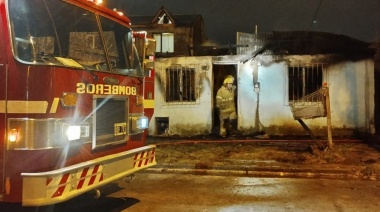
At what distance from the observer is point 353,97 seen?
40.0 ft

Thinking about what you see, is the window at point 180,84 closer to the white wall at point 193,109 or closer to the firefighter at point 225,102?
the white wall at point 193,109

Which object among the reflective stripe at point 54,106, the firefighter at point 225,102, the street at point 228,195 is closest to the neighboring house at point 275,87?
the firefighter at point 225,102

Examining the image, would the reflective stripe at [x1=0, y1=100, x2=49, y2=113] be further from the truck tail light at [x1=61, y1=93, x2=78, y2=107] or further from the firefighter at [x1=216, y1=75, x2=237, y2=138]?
the firefighter at [x1=216, y1=75, x2=237, y2=138]

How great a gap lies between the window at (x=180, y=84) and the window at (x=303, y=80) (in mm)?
3208

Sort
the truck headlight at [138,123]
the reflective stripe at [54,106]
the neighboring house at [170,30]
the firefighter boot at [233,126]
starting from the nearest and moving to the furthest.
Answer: the reflective stripe at [54,106] < the truck headlight at [138,123] < the firefighter boot at [233,126] < the neighboring house at [170,30]

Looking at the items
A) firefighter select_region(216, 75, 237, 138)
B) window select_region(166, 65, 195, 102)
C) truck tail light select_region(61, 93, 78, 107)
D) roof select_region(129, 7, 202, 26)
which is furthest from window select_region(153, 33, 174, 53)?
truck tail light select_region(61, 93, 78, 107)

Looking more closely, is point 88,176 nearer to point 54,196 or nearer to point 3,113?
point 54,196

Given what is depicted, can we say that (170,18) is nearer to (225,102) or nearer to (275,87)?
(275,87)

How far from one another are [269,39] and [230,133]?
12.6ft

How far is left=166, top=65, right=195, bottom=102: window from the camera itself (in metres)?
13.2

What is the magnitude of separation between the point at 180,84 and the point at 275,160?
18.6 feet

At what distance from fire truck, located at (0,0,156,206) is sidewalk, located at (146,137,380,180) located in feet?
8.87

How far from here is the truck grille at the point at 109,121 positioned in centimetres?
456

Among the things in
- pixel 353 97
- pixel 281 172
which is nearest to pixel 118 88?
pixel 281 172
